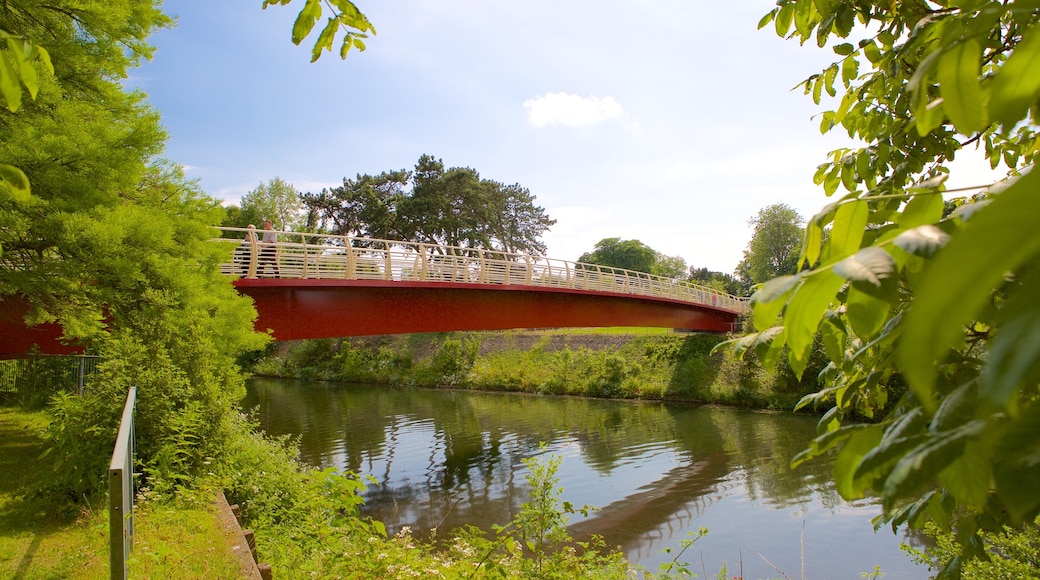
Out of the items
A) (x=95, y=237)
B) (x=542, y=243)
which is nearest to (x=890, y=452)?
(x=95, y=237)

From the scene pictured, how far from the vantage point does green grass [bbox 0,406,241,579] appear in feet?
15.3

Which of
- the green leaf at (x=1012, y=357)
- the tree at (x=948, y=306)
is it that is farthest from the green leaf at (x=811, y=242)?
the green leaf at (x=1012, y=357)

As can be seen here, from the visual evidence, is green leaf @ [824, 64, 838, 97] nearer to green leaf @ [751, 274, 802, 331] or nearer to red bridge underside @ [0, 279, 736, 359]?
green leaf @ [751, 274, 802, 331]

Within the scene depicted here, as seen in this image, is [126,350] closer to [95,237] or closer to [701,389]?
[95,237]

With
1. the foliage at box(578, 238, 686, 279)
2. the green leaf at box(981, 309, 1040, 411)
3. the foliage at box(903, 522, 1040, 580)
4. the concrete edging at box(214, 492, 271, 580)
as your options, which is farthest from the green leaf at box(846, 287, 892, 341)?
the foliage at box(578, 238, 686, 279)

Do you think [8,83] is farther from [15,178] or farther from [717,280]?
[717,280]

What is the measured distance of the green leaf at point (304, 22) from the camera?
223cm

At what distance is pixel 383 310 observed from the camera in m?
15.9

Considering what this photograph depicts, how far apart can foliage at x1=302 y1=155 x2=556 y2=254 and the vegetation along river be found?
2030 centimetres

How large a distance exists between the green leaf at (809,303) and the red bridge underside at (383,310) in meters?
12.4

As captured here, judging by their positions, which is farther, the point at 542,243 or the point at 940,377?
the point at 542,243

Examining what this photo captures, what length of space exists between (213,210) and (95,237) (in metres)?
2.43

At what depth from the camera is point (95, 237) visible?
770cm

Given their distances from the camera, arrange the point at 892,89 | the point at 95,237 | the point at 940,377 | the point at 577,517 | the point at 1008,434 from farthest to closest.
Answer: the point at 577,517 → the point at 95,237 → the point at 892,89 → the point at 940,377 → the point at 1008,434
